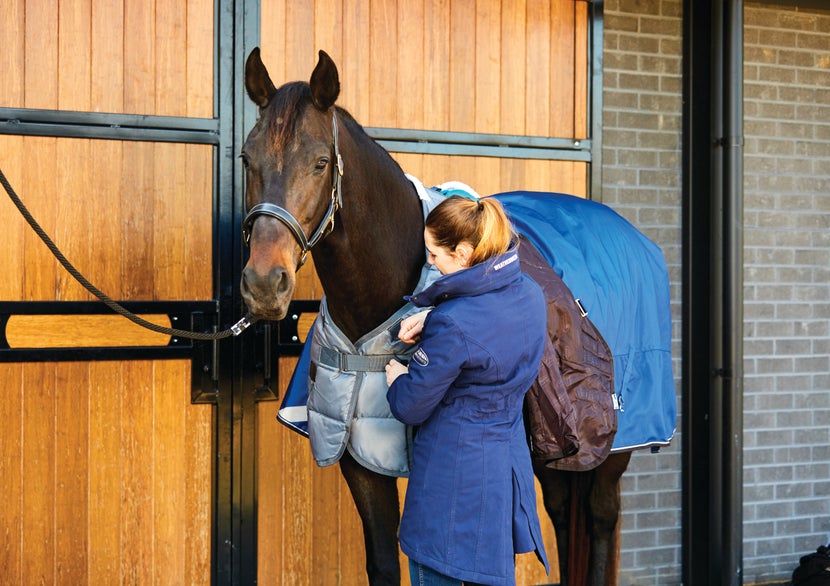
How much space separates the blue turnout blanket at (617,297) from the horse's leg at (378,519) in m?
0.35

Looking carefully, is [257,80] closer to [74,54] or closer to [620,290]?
[74,54]

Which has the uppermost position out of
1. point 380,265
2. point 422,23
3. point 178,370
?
point 422,23

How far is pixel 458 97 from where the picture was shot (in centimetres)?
373

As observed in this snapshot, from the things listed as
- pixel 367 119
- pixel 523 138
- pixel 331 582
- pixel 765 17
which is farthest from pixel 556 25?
pixel 331 582

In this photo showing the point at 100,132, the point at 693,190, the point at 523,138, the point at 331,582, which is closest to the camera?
the point at 100,132

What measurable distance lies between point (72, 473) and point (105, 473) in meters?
0.11

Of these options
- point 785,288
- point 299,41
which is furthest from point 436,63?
point 785,288

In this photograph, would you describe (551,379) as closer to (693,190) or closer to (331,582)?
(331,582)

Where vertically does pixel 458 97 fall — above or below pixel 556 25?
below

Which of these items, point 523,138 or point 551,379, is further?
point 523,138

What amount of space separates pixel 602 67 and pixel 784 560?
2.68 m

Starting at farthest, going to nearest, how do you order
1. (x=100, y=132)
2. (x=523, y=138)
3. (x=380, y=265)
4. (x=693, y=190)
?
(x=693, y=190) < (x=523, y=138) < (x=100, y=132) < (x=380, y=265)

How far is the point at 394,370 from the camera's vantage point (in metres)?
2.17

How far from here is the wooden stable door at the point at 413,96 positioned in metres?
3.45
